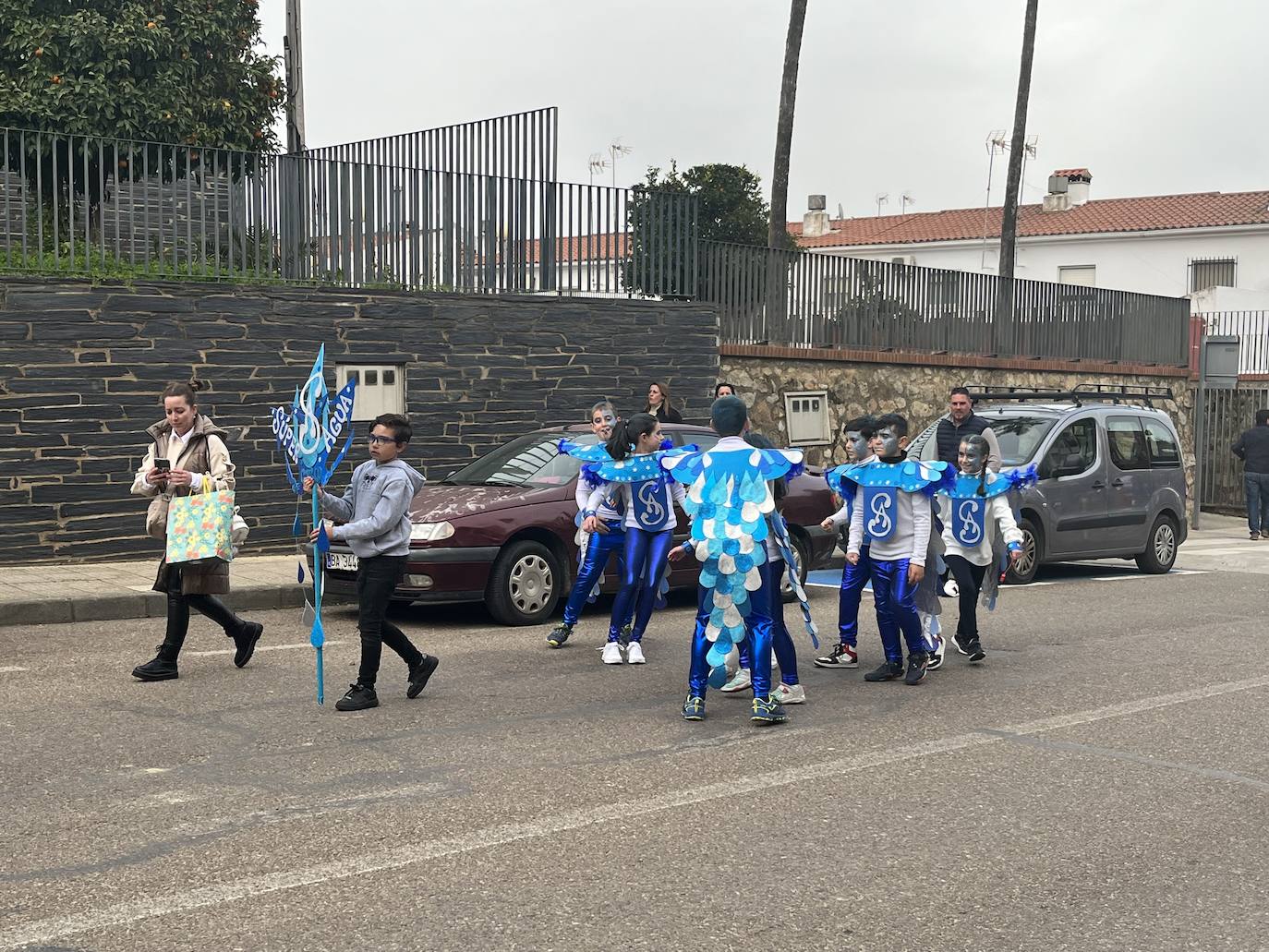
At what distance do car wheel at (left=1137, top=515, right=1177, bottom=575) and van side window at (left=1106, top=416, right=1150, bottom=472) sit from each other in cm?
69

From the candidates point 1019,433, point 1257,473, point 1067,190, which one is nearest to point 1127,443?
point 1019,433

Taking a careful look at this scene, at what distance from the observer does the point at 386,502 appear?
7664 millimetres

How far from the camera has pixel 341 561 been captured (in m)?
10.9

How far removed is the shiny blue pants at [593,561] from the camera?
9.65 metres

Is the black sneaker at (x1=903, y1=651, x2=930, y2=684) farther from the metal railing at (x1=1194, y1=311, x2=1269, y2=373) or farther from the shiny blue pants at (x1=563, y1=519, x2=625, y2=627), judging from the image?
the metal railing at (x1=1194, y1=311, x2=1269, y2=373)

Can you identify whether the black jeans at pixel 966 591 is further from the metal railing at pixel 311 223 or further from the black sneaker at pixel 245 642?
the metal railing at pixel 311 223

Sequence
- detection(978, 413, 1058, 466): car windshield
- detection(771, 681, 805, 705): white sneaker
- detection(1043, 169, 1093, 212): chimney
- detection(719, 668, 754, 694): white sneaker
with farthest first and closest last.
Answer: detection(1043, 169, 1093, 212): chimney < detection(978, 413, 1058, 466): car windshield < detection(719, 668, 754, 694): white sneaker < detection(771, 681, 805, 705): white sneaker

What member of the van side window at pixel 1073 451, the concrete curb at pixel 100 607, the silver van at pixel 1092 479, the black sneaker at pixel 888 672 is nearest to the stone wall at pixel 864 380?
the silver van at pixel 1092 479

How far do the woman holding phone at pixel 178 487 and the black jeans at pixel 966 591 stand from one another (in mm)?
4406

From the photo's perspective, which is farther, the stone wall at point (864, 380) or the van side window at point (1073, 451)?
the stone wall at point (864, 380)

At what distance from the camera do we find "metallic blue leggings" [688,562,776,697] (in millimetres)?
7469

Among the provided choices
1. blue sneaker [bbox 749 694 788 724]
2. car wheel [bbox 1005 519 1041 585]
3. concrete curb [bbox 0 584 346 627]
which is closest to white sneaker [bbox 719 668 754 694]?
blue sneaker [bbox 749 694 788 724]

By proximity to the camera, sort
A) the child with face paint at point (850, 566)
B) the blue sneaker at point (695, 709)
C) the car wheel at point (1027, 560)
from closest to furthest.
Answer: the blue sneaker at point (695, 709) → the child with face paint at point (850, 566) → the car wheel at point (1027, 560)

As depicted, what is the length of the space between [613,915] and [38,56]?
593 inches
